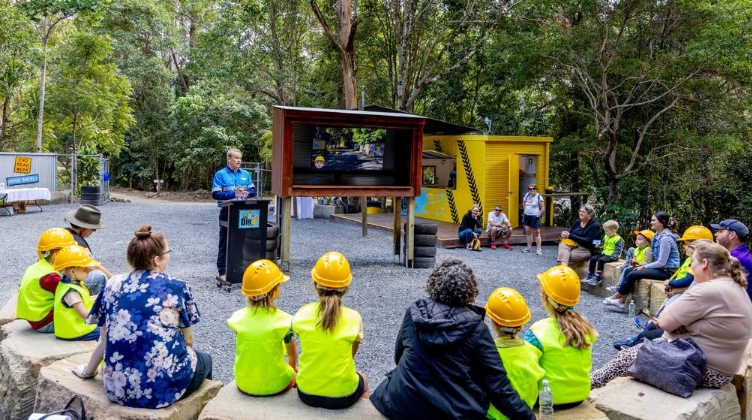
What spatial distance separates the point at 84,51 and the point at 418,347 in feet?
78.9

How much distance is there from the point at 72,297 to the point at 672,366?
3.94 meters

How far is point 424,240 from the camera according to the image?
1032cm

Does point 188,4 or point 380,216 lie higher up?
point 188,4

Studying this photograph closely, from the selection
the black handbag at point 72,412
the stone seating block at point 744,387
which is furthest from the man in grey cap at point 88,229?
the stone seating block at point 744,387

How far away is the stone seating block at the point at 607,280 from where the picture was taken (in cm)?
850

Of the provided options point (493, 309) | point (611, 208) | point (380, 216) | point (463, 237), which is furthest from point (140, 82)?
point (493, 309)

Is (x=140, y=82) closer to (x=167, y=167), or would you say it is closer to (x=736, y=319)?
(x=167, y=167)

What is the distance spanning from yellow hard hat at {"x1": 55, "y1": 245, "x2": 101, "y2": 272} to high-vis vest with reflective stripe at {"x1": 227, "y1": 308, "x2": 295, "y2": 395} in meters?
1.41

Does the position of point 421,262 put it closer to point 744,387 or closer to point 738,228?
point 738,228

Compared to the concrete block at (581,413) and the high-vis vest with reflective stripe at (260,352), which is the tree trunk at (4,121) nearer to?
the high-vis vest with reflective stripe at (260,352)

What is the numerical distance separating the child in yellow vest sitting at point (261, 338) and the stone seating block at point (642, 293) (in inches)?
226

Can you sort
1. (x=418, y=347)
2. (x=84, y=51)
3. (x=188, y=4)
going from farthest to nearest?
1. (x=188, y=4)
2. (x=84, y=51)
3. (x=418, y=347)

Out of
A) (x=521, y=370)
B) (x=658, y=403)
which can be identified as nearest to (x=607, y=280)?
(x=658, y=403)

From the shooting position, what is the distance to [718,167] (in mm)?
13328
